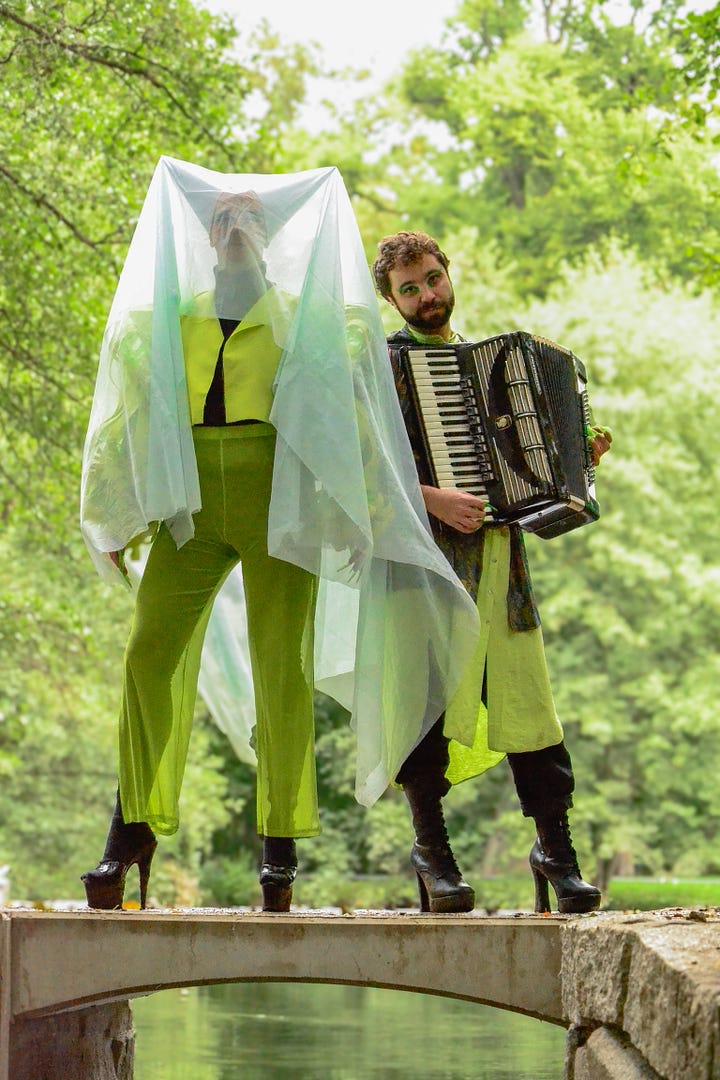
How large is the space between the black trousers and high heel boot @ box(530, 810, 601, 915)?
35 millimetres

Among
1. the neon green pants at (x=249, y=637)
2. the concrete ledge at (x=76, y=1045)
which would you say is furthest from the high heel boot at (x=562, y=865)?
the concrete ledge at (x=76, y=1045)

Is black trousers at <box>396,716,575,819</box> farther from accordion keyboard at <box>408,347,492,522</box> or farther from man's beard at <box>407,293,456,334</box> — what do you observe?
man's beard at <box>407,293,456,334</box>

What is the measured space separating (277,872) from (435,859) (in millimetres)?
392

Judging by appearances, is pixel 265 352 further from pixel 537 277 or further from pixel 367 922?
pixel 537 277

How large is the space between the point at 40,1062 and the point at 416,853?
103 centimetres

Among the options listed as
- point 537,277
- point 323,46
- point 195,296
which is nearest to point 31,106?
point 195,296

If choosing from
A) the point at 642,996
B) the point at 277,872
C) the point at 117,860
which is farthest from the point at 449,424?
the point at 642,996

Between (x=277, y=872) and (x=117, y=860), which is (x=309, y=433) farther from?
(x=117, y=860)

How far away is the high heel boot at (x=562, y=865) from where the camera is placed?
157 inches

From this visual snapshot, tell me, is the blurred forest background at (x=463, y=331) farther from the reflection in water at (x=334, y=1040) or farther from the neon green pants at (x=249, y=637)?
the neon green pants at (x=249, y=637)

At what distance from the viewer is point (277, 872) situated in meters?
3.97

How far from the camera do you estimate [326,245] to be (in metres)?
4.14

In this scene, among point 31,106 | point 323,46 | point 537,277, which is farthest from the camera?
point 323,46

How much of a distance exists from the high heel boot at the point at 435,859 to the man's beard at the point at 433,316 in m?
1.19
